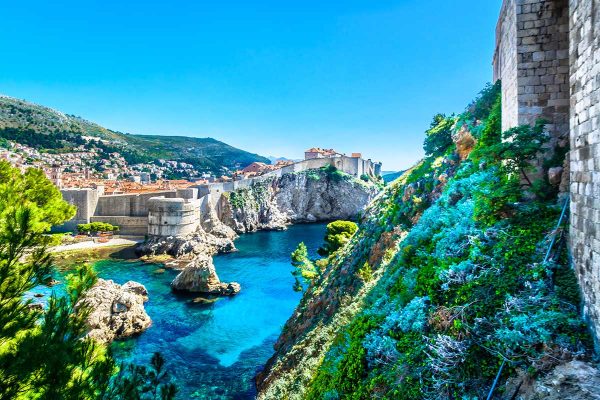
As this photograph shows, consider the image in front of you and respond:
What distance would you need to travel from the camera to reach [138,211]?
4128 centimetres

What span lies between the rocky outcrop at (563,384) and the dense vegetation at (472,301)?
0.11m

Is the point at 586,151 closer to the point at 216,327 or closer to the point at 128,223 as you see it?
the point at 216,327

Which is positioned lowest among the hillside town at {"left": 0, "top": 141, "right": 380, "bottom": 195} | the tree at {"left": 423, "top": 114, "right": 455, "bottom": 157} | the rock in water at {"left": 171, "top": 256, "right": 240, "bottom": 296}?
the rock in water at {"left": 171, "top": 256, "right": 240, "bottom": 296}

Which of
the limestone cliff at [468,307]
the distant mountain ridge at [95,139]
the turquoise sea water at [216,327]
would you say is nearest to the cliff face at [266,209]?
the turquoise sea water at [216,327]

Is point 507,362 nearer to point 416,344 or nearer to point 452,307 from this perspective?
point 452,307

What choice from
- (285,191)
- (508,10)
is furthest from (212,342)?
(285,191)

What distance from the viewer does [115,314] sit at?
17625 mm

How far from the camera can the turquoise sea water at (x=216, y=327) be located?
1405cm

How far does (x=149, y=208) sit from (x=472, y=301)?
1488 inches

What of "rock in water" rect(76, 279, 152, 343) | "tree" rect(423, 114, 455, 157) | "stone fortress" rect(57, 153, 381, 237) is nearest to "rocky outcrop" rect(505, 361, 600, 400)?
"tree" rect(423, 114, 455, 157)

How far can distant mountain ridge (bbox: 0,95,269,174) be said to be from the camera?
323 ft

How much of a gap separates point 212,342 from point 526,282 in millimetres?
15809

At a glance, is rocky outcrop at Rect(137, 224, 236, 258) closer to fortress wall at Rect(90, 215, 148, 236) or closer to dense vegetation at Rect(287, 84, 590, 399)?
fortress wall at Rect(90, 215, 148, 236)

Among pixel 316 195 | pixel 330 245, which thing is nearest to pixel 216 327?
pixel 330 245
